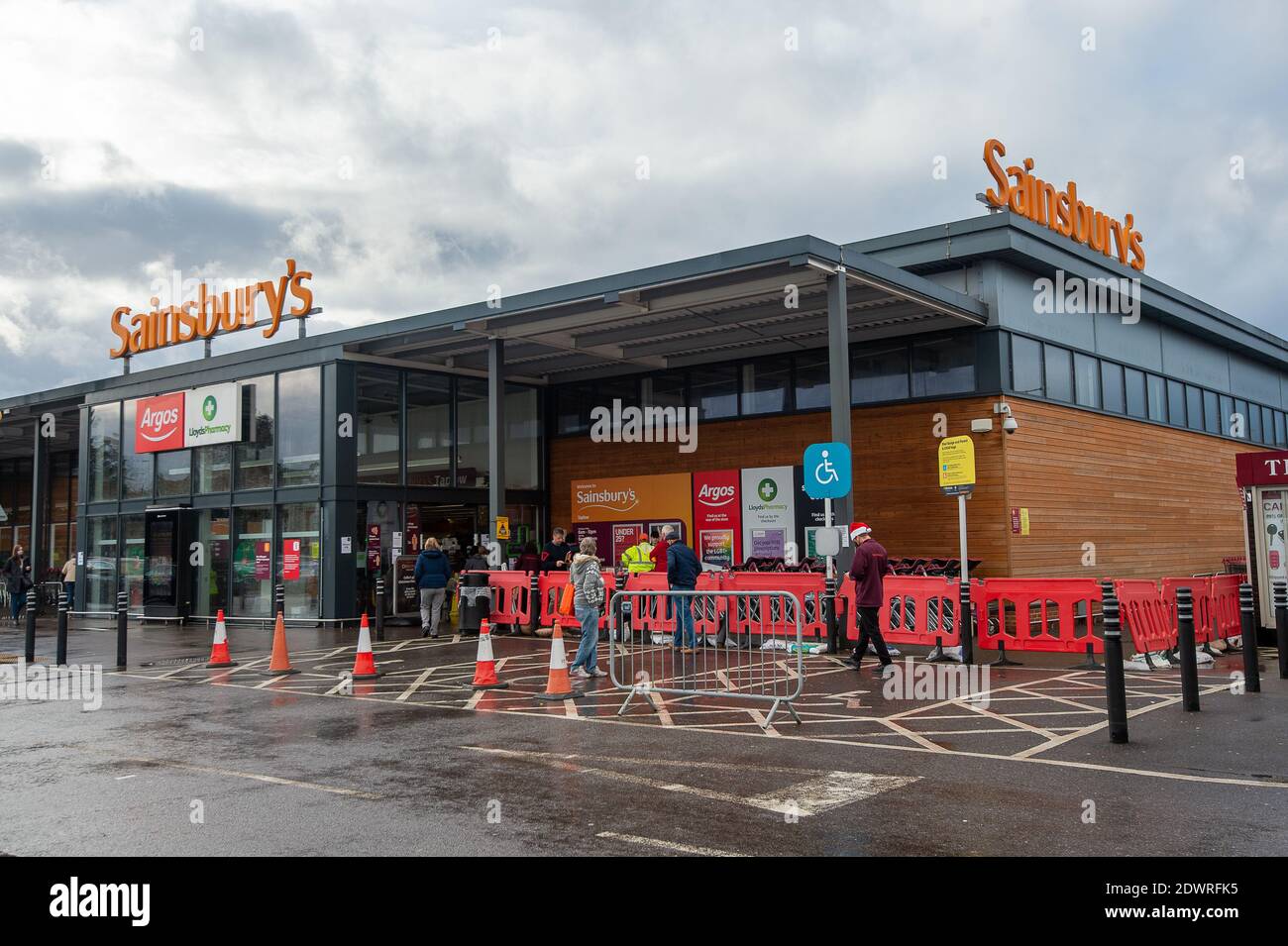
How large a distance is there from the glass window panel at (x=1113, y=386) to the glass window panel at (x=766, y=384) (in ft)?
22.0

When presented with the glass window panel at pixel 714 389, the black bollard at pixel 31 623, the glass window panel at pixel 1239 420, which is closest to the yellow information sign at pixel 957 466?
the glass window panel at pixel 714 389

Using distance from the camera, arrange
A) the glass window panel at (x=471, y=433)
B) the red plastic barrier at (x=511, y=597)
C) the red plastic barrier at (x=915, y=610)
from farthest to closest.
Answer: the glass window panel at (x=471, y=433), the red plastic barrier at (x=511, y=597), the red plastic barrier at (x=915, y=610)

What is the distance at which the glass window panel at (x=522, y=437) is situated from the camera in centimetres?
2513

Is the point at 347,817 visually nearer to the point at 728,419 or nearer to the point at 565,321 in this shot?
the point at 565,321

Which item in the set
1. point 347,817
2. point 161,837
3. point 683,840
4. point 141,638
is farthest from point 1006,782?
point 141,638

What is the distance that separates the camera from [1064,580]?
13.2 meters

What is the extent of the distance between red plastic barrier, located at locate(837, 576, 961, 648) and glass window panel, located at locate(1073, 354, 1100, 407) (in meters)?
8.75

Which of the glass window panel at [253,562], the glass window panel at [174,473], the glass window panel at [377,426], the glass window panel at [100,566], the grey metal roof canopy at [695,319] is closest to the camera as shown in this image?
the grey metal roof canopy at [695,319]

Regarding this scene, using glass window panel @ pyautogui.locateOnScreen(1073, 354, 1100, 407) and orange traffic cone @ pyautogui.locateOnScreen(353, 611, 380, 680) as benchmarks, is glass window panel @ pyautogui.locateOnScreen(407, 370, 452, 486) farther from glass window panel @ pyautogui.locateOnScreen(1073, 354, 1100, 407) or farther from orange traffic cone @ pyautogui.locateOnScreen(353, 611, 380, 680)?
glass window panel @ pyautogui.locateOnScreen(1073, 354, 1100, 407)

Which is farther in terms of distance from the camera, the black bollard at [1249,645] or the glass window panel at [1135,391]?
the glass window panel at [1135,391]

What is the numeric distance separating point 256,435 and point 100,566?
7242mm

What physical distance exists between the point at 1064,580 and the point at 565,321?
396 inches

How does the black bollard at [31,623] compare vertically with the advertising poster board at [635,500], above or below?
below

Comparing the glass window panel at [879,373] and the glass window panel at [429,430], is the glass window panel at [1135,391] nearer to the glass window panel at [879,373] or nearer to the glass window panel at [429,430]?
the glass window panel at [879,373]
